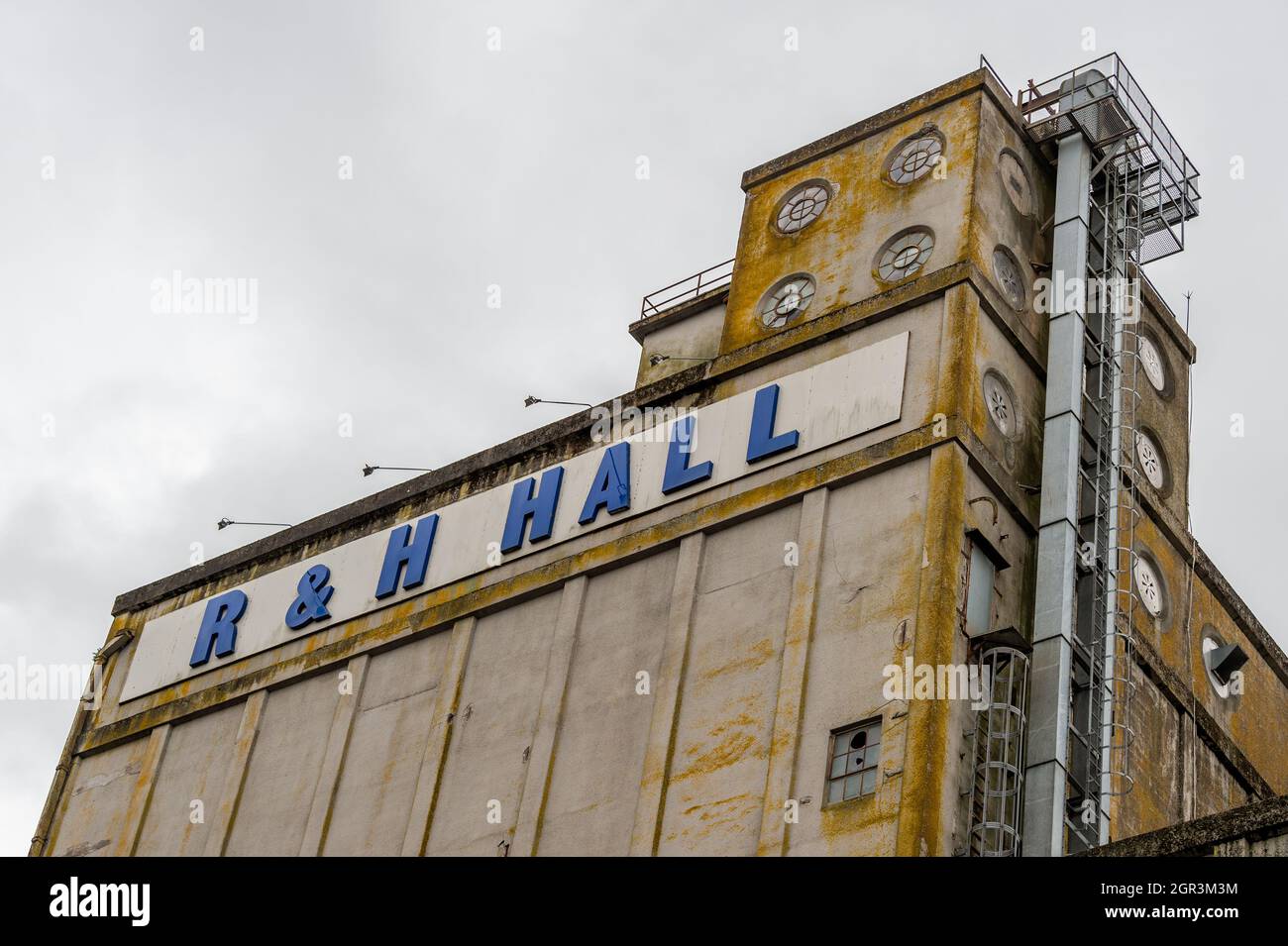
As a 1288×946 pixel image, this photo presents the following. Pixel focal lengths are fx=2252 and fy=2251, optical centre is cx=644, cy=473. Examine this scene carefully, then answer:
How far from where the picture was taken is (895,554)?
104 feet

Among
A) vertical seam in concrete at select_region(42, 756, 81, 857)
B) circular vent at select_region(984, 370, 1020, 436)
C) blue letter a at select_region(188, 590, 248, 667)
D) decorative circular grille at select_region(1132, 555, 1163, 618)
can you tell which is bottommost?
vertical seam in concrete at select_region(42, 756, 81, 857)

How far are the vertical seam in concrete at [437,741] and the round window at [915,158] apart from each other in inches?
399

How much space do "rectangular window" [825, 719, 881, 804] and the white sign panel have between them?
5100 millimetres

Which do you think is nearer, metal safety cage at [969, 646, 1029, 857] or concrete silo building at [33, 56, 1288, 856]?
metal safety cage at [969, 646, 1029, 857]

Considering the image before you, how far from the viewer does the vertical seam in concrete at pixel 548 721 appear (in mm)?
33500

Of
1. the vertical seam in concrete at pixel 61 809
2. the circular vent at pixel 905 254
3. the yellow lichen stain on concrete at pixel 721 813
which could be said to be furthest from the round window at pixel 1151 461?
the vertical seam in concrete at pixel 61 809

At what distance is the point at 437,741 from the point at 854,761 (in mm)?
8501

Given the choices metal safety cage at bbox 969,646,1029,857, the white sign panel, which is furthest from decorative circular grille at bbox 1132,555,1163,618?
the white sign panel

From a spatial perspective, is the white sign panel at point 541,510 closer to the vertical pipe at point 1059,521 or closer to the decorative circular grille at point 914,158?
the vertical pipe at point 1059,521

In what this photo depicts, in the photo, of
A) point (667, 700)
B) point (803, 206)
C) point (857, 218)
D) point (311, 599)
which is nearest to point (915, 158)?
point (857, 218)

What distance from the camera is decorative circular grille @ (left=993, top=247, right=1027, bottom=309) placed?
35.3 metres

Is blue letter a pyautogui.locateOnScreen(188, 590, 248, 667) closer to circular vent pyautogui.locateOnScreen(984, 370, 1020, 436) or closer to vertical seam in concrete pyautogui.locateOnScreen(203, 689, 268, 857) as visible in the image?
vertical seam in concrete pyautogui.locateOnScreen(203, 689, 268, 857)
